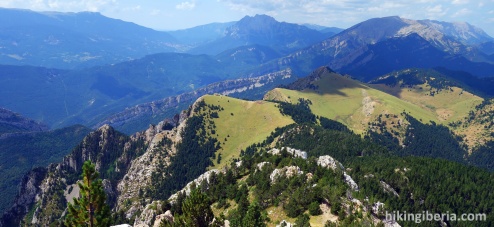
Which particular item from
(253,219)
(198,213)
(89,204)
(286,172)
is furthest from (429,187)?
(89,204)

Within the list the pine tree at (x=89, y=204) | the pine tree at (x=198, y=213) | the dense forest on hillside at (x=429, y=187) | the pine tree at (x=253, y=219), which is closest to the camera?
the pine tree at (x=89, y=204)

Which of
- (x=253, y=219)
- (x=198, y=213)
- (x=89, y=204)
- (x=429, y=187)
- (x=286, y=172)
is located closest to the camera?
(x=89, y=204)

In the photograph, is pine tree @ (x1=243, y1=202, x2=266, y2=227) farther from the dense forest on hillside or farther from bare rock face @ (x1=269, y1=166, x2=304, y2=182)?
the dense forest on hillside

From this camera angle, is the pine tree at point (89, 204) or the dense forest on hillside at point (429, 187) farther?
the dense forest on hillside at point (429, 187)

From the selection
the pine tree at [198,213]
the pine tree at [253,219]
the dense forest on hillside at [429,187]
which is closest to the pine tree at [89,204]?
the pine tree at [198,213]

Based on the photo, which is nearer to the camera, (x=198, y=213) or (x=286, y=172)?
(x=198, y=213)

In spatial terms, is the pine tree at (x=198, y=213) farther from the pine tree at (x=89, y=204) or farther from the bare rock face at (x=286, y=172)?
the bare rock face at (x=286, y=172)

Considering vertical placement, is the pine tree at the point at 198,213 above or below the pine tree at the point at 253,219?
above

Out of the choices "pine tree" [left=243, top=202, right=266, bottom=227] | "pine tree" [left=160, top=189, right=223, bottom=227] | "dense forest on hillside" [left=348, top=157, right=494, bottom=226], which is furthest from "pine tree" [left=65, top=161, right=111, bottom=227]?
"dense forest on hillside" [left=348, top=157, right=494, bottom=226]

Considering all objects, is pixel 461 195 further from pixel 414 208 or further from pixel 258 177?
pixel 258 177

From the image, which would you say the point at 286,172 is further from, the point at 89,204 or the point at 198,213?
the point at 89,204
